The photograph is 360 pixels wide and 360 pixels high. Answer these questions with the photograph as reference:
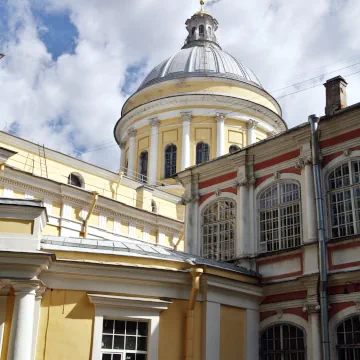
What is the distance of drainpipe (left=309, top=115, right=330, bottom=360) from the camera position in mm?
14917

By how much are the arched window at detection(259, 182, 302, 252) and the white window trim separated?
442 cm

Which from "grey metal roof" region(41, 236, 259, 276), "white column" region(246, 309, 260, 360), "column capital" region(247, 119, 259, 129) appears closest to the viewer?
"grey metal roof" region(41, 236, 259, 276)

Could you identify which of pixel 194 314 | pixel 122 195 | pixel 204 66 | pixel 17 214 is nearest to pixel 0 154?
A: pixel 122 195

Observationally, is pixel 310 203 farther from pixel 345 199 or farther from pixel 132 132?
pixel 132 132

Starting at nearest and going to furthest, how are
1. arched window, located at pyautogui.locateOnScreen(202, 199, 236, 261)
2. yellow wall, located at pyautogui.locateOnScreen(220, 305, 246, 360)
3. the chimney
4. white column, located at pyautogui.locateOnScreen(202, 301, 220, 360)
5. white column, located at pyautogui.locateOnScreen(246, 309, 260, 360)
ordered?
white column, located at pyautogui.locateOnScreen(202, 301, 220, 360) < yellow wall, located at pyautogui.locateOnScreen(220, 305, 246, 360) < white column, located at pyautogui.locateOnScreen(246, 309, 260, 360) < the chimney < arched window, located at pyautogui.locateOnScreen(202, 199, 236, 261)

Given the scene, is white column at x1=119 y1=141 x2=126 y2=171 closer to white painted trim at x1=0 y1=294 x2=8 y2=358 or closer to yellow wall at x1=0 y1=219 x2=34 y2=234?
yellow wall at x1=0 y1=219 x2=34 y2=234

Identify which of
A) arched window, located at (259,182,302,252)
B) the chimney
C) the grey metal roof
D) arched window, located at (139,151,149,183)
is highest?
arched window, located at (139,151,149,183)

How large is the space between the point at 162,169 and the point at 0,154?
1266 cm

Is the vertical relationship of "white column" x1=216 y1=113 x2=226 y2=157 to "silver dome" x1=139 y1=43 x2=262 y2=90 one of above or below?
below

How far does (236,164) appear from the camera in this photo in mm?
19031

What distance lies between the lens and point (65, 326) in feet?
43.7

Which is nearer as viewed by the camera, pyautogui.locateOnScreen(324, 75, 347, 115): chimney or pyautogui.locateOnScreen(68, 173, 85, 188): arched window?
pyautogui.locateOnScreen(324, 75, 347, 115): chimney

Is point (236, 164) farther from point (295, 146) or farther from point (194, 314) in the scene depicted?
point (194, 314)

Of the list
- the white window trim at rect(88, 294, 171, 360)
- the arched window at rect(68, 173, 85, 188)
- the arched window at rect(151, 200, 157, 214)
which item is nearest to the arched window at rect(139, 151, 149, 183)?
the arched window at rect(151, 200, 157, 214)
